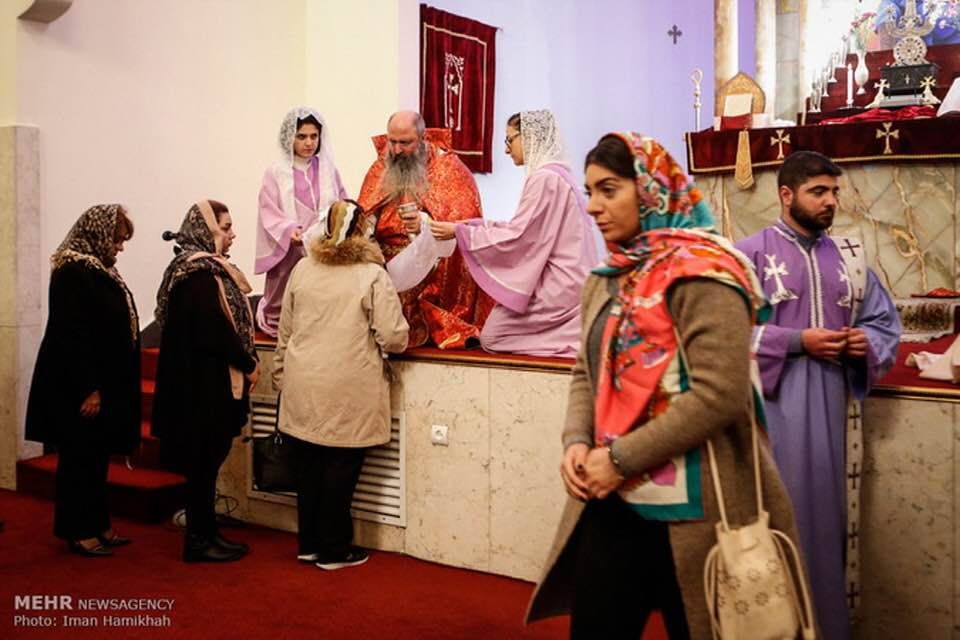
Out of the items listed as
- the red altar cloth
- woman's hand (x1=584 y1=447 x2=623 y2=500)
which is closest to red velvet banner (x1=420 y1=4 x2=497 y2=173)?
the red altar cloth

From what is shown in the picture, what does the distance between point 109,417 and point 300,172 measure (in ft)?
6.02

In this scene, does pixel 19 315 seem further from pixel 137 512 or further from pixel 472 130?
pixel 472 130

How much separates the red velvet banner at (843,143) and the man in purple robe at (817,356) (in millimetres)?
3619

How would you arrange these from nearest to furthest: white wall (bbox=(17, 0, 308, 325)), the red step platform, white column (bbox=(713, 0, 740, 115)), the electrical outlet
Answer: the electrical outlet → the red step platform → white wall (bbox=(17, 0, 308, 325)) → white column (bbox=(713, 0, 740, 115))

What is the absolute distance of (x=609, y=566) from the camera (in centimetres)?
200

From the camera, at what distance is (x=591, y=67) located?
1072 centimetres

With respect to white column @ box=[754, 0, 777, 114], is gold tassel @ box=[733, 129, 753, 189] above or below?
below

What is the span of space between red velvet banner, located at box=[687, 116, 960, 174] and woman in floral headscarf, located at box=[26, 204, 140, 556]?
4.01 m

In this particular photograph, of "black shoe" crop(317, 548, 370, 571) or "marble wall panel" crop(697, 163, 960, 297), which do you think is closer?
"black shoe" crop(317, 548, 370, 571)

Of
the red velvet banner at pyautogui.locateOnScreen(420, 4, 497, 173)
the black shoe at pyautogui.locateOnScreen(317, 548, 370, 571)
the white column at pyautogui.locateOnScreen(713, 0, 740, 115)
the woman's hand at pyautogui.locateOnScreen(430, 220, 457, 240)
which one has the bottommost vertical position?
the black shoe at pyautogui.locateOnScreen(317, 548, 370, 571)

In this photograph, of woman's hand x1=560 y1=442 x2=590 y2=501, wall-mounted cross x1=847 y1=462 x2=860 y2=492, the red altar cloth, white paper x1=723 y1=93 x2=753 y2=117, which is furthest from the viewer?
white paper x1=723 y1=93 x2=753 y2=117

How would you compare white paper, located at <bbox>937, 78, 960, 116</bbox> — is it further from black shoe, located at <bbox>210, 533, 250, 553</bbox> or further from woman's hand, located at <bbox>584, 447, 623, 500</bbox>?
woman's hand, located at <bbox>584, 447, 623, 500</bbox>

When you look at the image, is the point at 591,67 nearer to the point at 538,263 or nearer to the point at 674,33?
the point at 674,33

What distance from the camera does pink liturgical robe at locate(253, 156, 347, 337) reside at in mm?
5527
